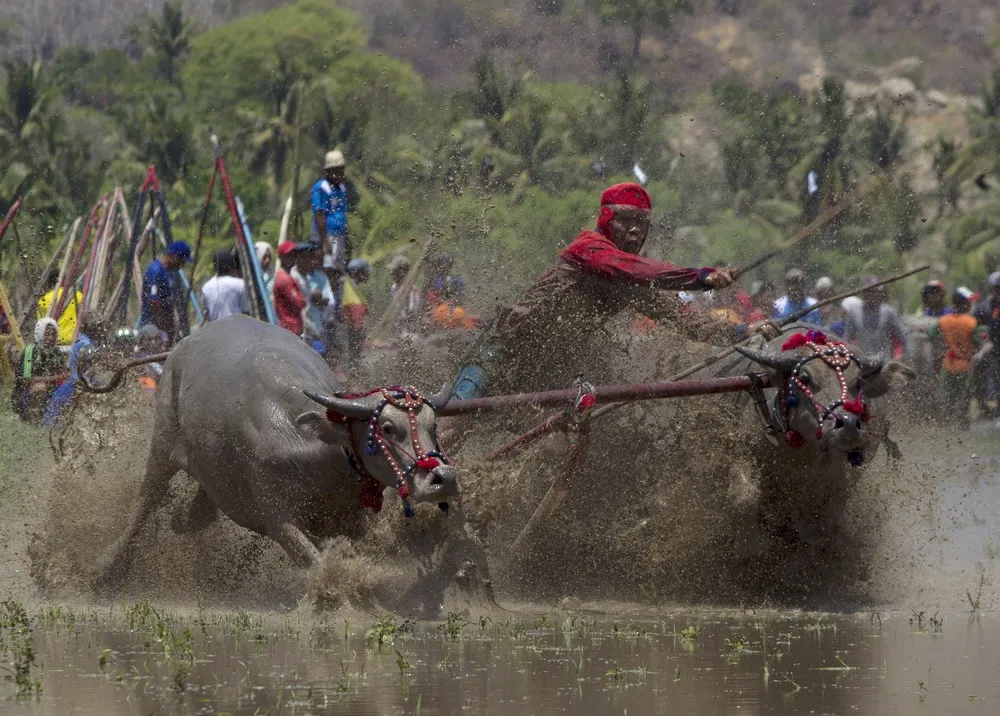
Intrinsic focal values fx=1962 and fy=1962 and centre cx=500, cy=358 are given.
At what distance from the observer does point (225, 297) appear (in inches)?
673

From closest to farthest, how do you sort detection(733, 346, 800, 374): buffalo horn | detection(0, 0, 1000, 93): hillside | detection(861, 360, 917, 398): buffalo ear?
detection(733, 346, 800, 374): buffalo horn < detection(861, 360, 917, 398): buffalo ear < detection(0, 0, 1000, 93): hillside

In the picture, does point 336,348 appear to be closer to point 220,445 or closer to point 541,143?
point 220,445

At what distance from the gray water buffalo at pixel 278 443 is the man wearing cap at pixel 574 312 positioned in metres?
1.29

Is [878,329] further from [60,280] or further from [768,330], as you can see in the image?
[60,280]

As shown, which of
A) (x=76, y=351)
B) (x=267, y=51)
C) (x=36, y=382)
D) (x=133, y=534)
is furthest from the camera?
(x=267, y=51)

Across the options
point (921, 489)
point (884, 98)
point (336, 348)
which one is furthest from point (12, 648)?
point (884, 98)

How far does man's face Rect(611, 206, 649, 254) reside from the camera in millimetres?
12227

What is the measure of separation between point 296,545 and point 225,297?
724cm

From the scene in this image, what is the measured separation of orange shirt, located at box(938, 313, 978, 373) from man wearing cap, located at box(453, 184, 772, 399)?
28.3ft

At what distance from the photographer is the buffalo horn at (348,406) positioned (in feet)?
32.0

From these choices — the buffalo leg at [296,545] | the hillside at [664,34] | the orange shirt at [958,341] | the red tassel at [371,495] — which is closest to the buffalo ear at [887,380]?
the red tassel at [371,495]

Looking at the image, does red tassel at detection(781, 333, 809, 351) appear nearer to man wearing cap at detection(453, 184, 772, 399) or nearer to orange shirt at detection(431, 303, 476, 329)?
man wearing cap at detection(453, 184, 772, 399)

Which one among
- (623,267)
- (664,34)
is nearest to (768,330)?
(623,267)

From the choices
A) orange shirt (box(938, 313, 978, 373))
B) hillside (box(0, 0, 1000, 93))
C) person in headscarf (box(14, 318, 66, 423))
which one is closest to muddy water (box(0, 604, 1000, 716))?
person in headscarf (box(14, 318, 66, 423))
